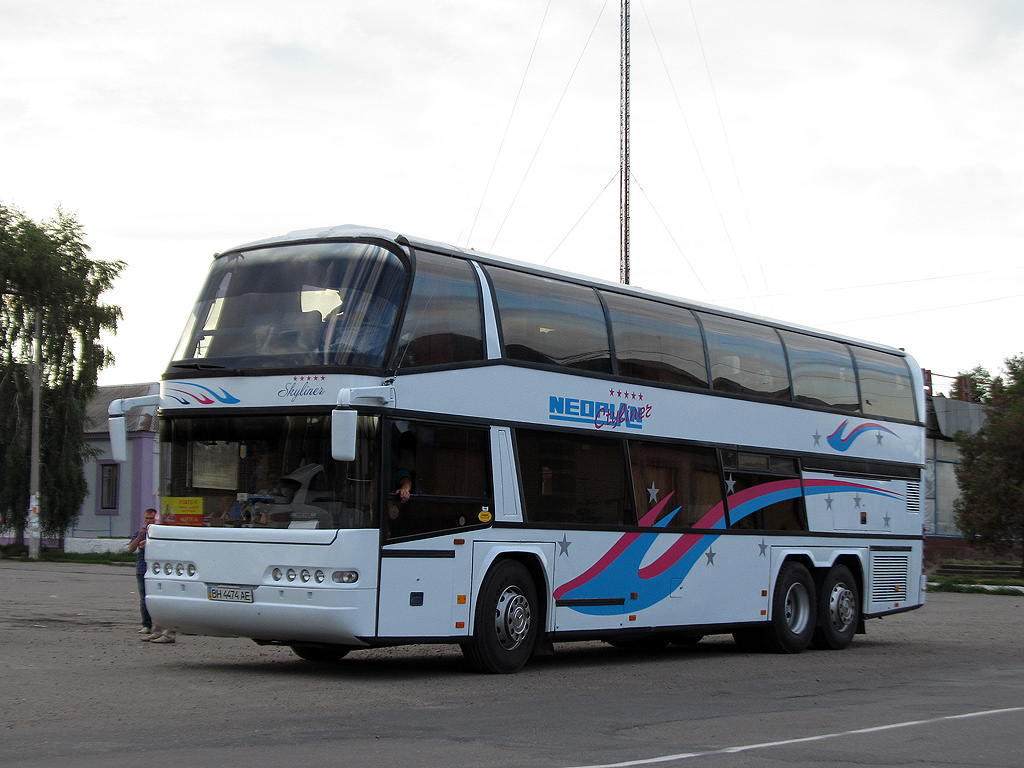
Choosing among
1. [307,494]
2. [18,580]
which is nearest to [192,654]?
[307,494]

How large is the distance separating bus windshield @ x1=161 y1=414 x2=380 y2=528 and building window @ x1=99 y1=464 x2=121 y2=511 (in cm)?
4529

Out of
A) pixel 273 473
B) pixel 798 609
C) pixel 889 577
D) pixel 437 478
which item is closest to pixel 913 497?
pixel 889 577

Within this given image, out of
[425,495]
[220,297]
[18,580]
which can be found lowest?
[18,580]

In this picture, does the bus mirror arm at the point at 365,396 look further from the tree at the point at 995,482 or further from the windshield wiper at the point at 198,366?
the tree at the point at 995,482

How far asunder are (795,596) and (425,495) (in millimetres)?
7510

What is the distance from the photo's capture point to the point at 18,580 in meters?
31.2

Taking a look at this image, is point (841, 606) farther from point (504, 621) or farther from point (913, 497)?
point (504, 621)

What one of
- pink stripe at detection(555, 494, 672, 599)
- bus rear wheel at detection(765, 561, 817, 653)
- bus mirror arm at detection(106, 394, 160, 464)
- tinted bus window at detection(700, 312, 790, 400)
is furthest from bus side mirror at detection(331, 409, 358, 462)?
bus rear wheel at detection(765, 561, 817, 653)

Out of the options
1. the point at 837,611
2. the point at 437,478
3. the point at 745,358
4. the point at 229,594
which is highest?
the point at 745,358

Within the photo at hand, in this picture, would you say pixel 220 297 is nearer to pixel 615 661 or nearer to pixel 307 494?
pixel 307 494

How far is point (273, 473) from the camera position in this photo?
11.7m

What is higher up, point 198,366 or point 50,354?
point 50,354

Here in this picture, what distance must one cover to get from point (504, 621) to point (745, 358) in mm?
5827

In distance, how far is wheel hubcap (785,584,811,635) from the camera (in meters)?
17.3
